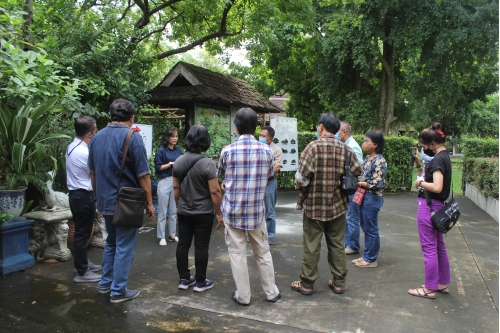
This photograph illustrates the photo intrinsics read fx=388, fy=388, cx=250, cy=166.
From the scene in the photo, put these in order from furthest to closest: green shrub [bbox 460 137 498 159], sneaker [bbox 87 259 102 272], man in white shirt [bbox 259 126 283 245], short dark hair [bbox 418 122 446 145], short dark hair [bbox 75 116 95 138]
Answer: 1. green shrub [bbox 460 137 498 159]
2. man in white shirt [bbox 259 126 283 245]
3. sneaker [bbox 87 259 102 272]
4. short dark hair [bbox 75 116 95 138]
5. short dark hair [bbox 418 122 446 145]

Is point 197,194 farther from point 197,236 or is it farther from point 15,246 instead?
point 15,246

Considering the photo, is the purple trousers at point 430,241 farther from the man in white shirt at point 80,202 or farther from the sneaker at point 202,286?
the man in white shirt at point 80,202

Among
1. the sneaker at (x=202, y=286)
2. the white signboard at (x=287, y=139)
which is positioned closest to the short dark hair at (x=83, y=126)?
the sneaker at (x=202, y=286)

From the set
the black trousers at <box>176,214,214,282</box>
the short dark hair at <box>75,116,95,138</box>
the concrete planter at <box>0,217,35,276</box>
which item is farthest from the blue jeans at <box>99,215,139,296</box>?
the concrete planter at <box>0,217,35,276</box>

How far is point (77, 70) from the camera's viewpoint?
6.41 meters

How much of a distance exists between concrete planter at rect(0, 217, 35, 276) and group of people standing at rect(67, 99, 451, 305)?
0.89 meters

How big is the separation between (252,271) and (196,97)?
476 cm

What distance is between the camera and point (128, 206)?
11.5ft

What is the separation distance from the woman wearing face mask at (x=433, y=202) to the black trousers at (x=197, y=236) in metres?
2.11

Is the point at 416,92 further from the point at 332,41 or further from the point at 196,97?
the point at 196,97

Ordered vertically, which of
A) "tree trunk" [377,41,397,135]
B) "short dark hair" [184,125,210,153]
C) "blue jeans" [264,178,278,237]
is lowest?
"blue jeans" [264,178,278,237]

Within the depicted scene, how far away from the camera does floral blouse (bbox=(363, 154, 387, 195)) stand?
4.64 metres

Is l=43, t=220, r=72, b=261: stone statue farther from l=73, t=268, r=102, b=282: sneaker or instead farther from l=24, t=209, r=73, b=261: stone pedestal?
l=73, t=268, r=102, b=282: sneaker

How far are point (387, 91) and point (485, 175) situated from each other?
36.3 ft
